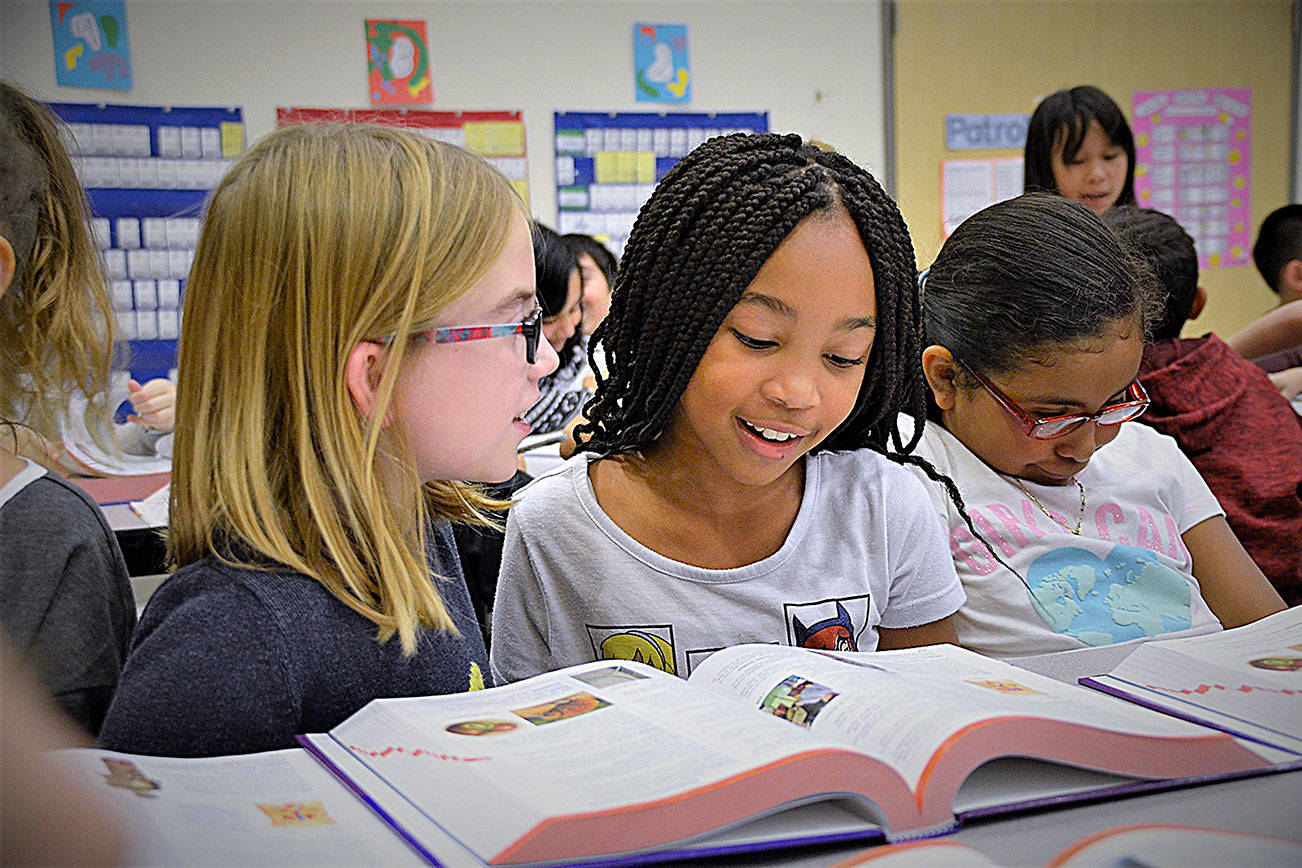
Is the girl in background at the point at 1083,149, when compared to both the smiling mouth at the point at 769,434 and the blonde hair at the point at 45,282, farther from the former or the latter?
the blonde hair at the point at 45,282

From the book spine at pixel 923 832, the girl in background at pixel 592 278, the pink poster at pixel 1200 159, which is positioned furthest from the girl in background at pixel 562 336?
the pink poster at pixel 1200 159

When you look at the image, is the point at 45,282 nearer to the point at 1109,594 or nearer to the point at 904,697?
the point at 904,697

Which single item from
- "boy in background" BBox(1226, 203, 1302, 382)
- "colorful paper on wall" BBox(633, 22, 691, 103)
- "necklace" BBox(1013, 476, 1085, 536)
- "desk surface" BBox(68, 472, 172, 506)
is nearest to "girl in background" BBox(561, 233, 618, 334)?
"colorful paper on wall" BBox(633, 22, 691, 103)

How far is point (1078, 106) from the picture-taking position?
2.41m

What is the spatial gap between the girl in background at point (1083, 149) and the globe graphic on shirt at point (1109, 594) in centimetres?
128

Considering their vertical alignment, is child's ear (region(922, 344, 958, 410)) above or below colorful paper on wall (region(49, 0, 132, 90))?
below

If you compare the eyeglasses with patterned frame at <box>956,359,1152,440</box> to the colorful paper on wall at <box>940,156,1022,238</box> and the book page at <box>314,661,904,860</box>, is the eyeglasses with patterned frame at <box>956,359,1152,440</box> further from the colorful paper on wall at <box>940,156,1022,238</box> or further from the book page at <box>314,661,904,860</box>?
the colorful paper on wall at <box>940,156,1022,238</box>

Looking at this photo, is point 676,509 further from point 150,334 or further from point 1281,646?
point 150,334

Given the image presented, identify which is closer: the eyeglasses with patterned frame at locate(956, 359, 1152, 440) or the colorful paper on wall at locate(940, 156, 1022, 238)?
the eyeglasses with patterned frame at locate(956, 359, 1152, 440)

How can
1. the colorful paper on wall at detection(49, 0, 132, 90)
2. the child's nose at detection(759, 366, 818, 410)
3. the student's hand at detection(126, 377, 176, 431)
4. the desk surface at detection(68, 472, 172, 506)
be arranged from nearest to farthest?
the child's nose at detection(759, 366, 818, 410) < the desk surface at detection(68, 472, 172, 506) < the student's hand at detection(126, 377, 176, 431) < the colorful paper on wall at detection(49, 0, 132, 90)

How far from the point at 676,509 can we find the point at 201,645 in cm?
52

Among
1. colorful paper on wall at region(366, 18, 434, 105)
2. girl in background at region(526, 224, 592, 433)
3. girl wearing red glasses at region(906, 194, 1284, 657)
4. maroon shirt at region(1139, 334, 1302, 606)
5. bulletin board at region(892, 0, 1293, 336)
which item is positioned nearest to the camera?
girl wearing red glasses at region(906, 194, 1284, 657)

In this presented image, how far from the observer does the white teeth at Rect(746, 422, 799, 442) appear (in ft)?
3.42

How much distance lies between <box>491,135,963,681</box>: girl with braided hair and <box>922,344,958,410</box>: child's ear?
0.19 metres
